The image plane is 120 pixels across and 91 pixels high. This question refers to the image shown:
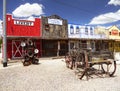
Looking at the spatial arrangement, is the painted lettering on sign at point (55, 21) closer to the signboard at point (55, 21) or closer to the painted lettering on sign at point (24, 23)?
the signboard at point (55, 21)

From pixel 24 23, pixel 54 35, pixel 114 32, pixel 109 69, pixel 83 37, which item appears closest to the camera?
pixel 109 69

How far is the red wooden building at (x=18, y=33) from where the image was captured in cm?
1922

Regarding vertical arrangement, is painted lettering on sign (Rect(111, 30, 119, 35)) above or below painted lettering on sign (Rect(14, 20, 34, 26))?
below

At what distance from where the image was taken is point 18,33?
19875 millimetres

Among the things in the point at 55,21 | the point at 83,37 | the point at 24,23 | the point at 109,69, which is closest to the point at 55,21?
the point at 55,21

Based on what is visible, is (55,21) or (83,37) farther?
(83,37)

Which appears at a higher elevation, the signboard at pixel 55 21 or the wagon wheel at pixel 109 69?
the signboard at pixel 55 21

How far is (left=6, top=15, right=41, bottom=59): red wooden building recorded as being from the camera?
19.2 metres

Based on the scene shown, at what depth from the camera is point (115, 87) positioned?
750 cm

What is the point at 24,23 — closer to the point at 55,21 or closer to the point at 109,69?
the point at 55,21

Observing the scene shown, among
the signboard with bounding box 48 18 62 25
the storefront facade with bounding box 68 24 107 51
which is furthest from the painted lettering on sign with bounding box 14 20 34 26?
the storefront facade with bounding box 68 24 107 51

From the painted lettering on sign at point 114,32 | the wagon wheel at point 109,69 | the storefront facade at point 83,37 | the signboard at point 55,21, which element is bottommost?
the wagon wheel at point 109,69

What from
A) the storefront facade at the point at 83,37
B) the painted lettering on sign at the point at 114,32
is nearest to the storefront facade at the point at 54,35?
the storefront facade at the point at 83,37

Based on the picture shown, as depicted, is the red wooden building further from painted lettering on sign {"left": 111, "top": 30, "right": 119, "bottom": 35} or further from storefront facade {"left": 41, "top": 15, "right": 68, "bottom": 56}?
painted lettering on sign {"left": 111, "top": 30, "right": 119, "bottom": 35}
